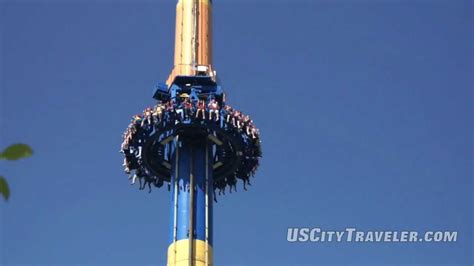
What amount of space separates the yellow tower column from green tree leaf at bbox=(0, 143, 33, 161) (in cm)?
5582

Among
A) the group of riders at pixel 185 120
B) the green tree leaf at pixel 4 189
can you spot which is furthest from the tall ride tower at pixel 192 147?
the green tree leaf at pixel 4 189

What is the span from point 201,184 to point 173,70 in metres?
9.95

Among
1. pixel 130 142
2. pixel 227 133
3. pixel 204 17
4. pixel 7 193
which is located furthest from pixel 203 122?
pixel 7 193

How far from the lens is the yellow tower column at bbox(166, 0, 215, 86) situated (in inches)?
2457

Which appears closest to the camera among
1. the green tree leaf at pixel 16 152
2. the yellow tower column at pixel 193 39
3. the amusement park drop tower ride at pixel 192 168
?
the green tree leaf at pixel 16 152

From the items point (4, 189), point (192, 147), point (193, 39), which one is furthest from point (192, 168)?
point (4, 189)

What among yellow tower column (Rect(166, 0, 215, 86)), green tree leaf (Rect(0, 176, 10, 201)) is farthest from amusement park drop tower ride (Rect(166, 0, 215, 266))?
green tree leaf (Rect(0, 176, 10, 201))

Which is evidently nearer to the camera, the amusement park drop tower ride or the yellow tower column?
the amusement park drop tower ride

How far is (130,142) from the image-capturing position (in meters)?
59.7

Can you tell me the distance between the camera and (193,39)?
64.4m

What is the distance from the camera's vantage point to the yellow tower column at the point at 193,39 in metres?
62.4

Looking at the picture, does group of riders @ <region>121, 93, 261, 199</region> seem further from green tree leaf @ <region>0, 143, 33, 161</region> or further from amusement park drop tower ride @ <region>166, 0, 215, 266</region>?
green tree leaf @ <region>0, 143, 33, 161</region>

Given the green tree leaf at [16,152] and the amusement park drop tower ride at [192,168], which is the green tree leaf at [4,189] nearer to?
the green tree leaf at [16,152]

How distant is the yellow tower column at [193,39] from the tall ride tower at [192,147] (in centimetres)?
9
